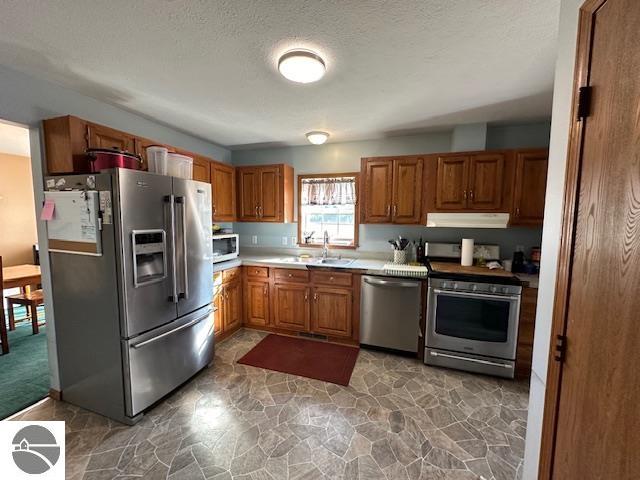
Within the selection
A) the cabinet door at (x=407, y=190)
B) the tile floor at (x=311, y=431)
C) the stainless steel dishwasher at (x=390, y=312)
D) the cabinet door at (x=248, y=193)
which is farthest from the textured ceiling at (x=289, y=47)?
the tile floor at (x=311, y=431)

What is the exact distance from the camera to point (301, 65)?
1717mm

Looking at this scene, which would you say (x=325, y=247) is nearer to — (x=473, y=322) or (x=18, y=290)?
(x=473, y=322)

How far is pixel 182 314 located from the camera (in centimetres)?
237

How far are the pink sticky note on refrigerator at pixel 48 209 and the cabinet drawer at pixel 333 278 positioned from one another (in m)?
2.41

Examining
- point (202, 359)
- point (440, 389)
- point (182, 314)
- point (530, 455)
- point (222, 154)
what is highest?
point (222, 154)

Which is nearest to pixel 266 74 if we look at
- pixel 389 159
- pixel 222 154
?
pixel 389 159

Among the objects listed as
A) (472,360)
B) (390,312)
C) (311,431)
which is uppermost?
(390,312)

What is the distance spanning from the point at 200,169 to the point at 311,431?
9.71 feet

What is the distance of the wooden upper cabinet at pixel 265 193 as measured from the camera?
3.77 metres

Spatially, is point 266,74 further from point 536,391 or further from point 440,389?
point 440,389

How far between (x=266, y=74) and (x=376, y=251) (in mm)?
2531

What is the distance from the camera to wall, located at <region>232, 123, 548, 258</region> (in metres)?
3.09

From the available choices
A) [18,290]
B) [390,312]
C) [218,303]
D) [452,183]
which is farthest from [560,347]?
[18,290]

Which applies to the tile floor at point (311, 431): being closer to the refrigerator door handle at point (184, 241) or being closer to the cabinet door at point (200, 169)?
the refrigerator door handle at point (184, 241)
